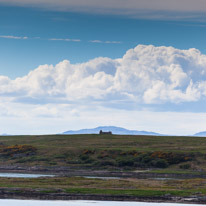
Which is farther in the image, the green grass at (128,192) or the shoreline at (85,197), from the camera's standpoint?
the green grass at (128,192)

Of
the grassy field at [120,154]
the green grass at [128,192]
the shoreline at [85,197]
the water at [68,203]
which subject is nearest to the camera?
the water at [68,203]

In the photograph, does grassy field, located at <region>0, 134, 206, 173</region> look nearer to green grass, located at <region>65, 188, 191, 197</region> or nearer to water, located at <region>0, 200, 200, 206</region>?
green grass, located at <region>65, 188, 191, 197</region>

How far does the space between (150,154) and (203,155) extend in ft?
43.1

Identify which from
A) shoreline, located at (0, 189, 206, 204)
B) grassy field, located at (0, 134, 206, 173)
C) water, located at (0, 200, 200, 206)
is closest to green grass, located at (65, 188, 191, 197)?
shoreline, located at (0, 189, 206, 204)

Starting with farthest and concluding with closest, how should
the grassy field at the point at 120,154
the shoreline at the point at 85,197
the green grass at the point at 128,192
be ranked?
the grassy field at the point at 120,154 → the green grass at the point at 128,192 → the shoreline at the point at 85,197

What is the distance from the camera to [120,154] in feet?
445

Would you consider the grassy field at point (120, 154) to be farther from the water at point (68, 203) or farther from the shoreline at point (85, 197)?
the water at point (68, 203)

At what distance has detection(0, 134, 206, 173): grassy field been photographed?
123562 mm

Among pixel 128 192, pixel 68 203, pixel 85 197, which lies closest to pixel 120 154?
pixel 128 192

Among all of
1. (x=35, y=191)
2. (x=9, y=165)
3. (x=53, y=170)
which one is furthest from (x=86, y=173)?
(x=35, y=191)

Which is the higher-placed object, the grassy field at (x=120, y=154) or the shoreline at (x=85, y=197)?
the grassy field at (x=120, y=154)

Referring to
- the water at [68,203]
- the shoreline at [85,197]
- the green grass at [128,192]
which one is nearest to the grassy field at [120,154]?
the green grass at [128,192]

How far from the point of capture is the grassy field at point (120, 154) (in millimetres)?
123562

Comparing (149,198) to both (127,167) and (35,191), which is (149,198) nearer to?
(35,191)
